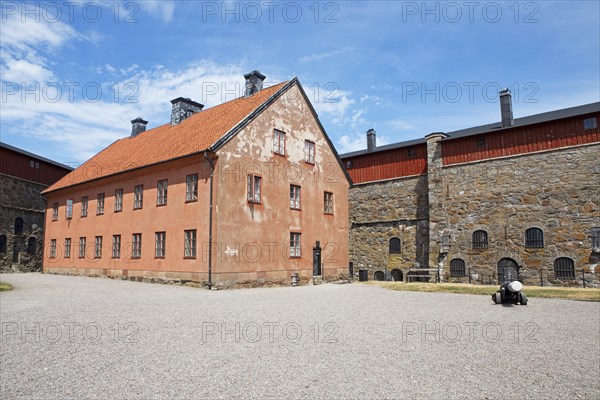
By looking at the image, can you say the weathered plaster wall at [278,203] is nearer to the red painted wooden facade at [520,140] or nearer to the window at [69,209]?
the red painted wooden facade at [520,140]

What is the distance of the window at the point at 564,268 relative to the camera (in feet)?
74.2

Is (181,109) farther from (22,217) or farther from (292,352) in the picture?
(292,352)

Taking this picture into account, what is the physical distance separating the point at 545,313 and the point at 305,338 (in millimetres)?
7344

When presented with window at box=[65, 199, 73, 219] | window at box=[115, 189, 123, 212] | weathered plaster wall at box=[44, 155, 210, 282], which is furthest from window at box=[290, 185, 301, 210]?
window at box=[65, 199, 73, 219]

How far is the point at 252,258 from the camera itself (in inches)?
757

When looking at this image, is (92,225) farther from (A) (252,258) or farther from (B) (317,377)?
(B) (317,377)

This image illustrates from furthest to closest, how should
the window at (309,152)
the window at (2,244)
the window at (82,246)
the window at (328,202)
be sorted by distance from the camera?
the window at (2,244), the window at (82,246), the window at (328,202), the window at (309,152)

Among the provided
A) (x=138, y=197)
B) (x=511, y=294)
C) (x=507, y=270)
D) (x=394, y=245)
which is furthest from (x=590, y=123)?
(x=138, y=197)

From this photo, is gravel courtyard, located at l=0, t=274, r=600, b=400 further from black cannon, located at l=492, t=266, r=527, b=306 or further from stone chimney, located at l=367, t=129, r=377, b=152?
stone chimney, located at l=367, t=129, r=377, b=152

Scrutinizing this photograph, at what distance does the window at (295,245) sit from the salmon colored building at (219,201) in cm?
5

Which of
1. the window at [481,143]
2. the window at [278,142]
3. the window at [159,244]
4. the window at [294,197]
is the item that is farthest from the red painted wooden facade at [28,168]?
the window at [481,143]

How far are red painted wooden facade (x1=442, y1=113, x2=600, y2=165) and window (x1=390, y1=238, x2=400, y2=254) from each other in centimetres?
663

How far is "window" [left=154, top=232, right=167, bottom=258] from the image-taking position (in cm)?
2012

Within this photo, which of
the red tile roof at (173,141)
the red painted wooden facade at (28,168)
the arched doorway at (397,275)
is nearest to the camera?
the red tile roof at (173,141)
